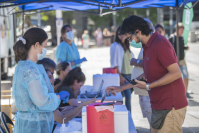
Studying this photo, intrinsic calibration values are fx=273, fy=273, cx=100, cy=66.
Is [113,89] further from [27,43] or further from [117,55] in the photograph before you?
[117,55]

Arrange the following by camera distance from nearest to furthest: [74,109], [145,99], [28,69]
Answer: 1. [28,69]
2. [74,109]
3. [145,99]

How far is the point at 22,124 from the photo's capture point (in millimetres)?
2404

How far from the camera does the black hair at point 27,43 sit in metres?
2.37

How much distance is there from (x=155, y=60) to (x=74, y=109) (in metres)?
1.14

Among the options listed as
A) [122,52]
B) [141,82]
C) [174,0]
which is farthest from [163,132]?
[174,0]

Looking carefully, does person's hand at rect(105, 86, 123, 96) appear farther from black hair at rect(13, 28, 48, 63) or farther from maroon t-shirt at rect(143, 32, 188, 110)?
black hair at rect(13, 28, 48, 63)

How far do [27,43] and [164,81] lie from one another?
1303mm

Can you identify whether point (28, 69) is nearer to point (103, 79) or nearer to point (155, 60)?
point (155, 60)

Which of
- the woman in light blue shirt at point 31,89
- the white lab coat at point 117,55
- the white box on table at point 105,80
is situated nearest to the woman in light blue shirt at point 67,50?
the white lab coat at point 117,55

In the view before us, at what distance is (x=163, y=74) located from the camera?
106 inches

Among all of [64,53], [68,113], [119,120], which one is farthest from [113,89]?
→ [64,53]

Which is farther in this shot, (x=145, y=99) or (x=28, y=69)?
(x=145, y=99)

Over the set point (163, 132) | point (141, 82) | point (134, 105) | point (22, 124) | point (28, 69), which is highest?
point (28, 69)

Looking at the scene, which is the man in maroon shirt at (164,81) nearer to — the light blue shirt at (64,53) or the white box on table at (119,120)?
the white box on table at (119,120)
